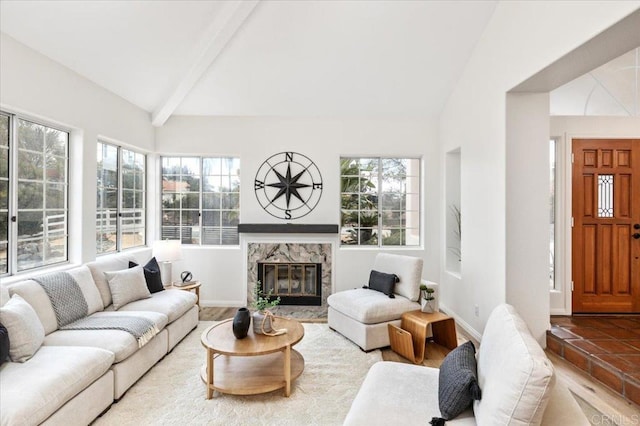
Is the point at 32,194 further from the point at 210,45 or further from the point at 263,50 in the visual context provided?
the point at 263,50

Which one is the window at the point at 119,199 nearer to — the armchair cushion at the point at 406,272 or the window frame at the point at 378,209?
the window frame at the point at 378,209

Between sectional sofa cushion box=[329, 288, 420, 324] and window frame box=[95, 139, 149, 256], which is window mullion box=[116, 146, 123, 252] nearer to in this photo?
window frame box=[95, 139, 149, 256]

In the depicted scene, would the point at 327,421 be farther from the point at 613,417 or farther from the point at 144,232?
the point at 144,232

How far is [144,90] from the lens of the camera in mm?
4199

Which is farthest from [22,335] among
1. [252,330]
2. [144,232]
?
[144,232]

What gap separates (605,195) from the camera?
3.76 m

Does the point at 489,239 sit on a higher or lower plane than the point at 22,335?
higher

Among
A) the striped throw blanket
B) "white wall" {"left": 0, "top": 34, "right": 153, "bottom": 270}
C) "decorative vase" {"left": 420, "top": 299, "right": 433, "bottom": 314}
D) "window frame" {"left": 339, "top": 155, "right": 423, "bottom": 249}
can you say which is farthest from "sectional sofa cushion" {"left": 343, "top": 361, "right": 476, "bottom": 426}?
"white wall" {"left": 0, "top": 34, "right": 153, "bottom": 270}

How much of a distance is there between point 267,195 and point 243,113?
4.07 feet

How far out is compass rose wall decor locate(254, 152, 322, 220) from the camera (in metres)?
4.96

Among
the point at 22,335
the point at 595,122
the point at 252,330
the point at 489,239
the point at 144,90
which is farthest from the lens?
the point at 144,90

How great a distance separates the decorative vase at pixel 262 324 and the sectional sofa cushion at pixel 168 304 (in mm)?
965

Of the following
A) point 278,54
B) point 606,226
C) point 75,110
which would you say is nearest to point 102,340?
point 75,110

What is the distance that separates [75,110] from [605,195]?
5745mm
